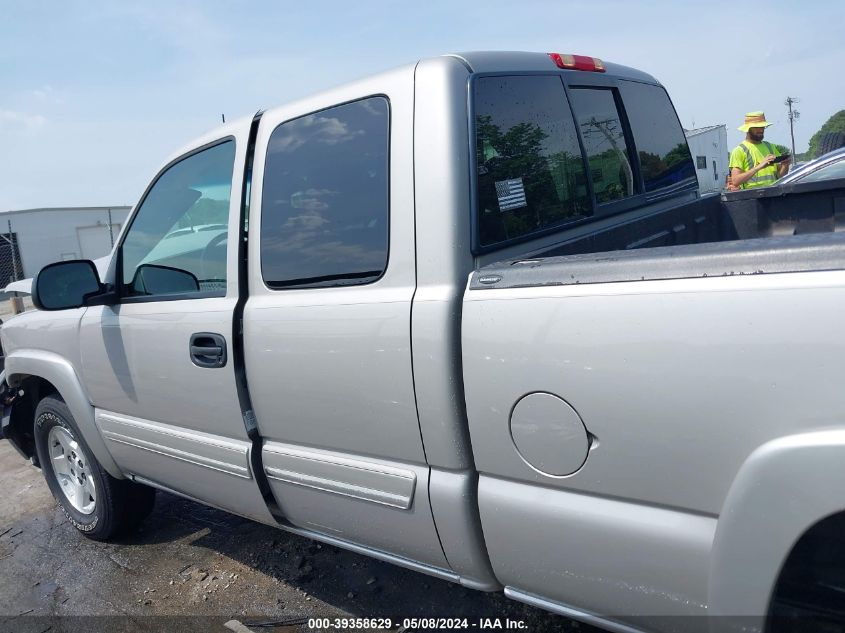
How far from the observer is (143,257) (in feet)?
10.7

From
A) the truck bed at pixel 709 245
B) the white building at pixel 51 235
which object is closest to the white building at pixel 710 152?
the truck bed at pixel 709 245

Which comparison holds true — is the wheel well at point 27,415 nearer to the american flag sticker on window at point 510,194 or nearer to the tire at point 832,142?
the american flag sticker on window at point 510,194

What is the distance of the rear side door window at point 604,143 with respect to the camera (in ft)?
9.40

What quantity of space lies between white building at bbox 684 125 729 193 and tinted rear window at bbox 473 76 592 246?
18848 millimetres

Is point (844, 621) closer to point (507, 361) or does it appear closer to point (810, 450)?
point (810, 450)

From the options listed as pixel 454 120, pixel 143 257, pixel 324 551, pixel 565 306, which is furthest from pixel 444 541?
pixel 143 257

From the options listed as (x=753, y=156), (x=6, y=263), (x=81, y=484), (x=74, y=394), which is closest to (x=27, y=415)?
(x=81, y=484)

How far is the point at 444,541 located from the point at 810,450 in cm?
112

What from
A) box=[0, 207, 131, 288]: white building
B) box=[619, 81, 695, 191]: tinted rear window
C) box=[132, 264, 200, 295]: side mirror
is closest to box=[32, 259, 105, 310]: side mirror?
box=[132, 264, 200, 295]: side mirror

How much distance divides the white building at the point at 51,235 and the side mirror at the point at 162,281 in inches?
1032

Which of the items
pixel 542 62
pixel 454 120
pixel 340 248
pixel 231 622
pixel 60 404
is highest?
pixel 542 62

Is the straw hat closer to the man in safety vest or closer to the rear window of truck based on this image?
the man in safety vest

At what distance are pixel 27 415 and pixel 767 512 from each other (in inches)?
171

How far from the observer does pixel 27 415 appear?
4.43 m
